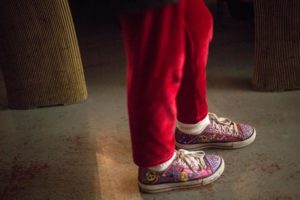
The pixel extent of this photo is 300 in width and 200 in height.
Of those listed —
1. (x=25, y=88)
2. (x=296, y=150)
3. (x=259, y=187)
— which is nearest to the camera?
(x=259, y=187)

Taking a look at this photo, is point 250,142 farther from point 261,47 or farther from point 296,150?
point 261,47

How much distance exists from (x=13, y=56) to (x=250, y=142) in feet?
2.77

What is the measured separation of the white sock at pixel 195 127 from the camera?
0.97 metres

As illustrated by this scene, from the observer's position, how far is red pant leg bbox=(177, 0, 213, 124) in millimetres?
809

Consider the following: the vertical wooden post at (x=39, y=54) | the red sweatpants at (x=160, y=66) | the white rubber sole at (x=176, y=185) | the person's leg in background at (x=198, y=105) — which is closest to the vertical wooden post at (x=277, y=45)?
the person's leg in background at (x=198, y=105)

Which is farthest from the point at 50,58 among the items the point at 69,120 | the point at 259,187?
the point at 259,187

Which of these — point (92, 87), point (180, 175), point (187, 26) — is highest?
point (187, 26)

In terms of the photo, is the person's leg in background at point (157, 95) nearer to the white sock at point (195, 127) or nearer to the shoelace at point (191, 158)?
the shoelace at point (191, 158)

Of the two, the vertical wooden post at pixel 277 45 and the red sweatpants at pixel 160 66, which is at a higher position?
the red sweatpants at pixel 160 66

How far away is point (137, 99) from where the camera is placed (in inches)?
28.4

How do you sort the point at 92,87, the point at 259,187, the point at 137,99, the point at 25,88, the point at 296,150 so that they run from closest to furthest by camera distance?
the point at 137,99
the point at 259,187
the point at 296,150
the point at 25,88
the point at 92,87

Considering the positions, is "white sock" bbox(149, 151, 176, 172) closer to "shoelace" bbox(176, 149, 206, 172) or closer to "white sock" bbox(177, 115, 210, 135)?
"shoelace" bbox(176, 149, 206, 172)

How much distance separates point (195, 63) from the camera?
2.84ft

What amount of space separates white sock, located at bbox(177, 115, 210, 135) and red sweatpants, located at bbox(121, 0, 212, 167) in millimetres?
114
